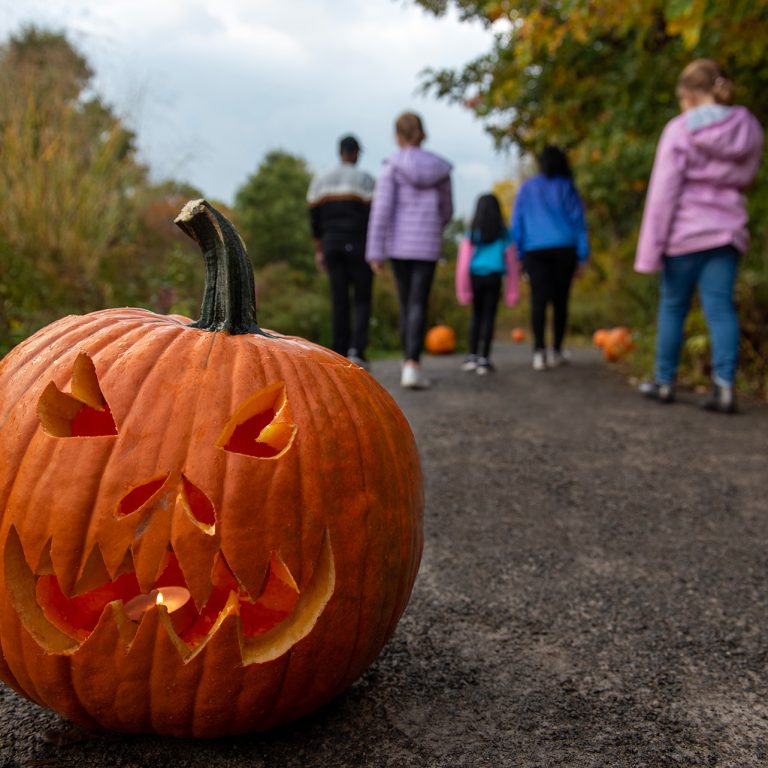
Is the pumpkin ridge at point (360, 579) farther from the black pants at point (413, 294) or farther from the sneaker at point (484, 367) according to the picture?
the sneaker at point (484, 367)

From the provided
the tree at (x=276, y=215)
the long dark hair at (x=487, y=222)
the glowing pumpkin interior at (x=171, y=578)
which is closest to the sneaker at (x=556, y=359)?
the long dark hair at (x=487, y=222)

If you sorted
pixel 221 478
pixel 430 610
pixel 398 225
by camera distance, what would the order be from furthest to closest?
pixel 398 225 < pixel 430 610 < pixel 221 478

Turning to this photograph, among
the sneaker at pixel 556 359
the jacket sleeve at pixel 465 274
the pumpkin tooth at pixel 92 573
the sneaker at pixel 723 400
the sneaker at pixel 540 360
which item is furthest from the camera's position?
the sneaker at pixel 556 359

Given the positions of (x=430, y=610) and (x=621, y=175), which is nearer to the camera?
(x=430, y=610)

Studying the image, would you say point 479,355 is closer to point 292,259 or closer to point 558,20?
point 558,20

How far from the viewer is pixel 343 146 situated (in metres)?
5.95

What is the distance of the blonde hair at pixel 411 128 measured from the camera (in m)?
5.73

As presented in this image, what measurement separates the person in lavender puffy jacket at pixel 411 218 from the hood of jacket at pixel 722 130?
1.79 m

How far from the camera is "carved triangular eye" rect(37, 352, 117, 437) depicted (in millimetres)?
1396

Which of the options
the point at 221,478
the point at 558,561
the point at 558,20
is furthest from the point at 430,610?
the point at 558,20

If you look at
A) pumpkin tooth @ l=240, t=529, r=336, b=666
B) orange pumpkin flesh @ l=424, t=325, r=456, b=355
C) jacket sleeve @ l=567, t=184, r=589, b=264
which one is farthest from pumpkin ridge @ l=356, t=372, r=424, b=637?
orange pumpkin flesh @ l=424, t=325, r=456, b=355

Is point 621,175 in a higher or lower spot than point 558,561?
higher

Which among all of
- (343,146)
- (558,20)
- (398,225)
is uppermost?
(558,20)

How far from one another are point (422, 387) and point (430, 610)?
13.1 ft
